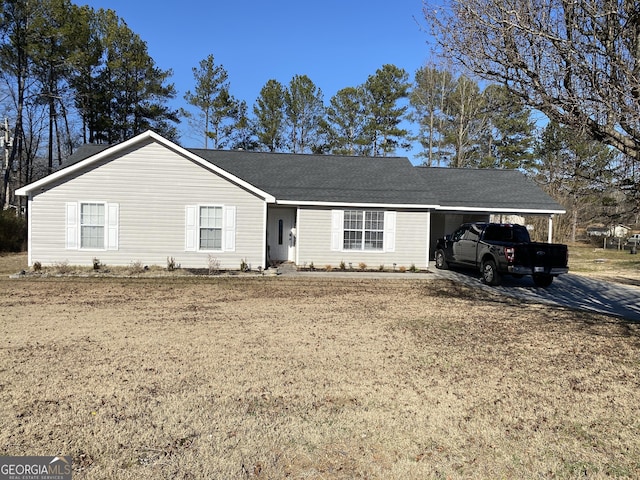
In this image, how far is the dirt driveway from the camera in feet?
35.4

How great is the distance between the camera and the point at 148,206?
1527 cm

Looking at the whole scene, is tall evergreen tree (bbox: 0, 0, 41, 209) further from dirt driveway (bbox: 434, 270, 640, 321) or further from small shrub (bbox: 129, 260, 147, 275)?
dirt driveway (bbox: 434, 270, 640, 321)

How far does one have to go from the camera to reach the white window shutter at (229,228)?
613 inches

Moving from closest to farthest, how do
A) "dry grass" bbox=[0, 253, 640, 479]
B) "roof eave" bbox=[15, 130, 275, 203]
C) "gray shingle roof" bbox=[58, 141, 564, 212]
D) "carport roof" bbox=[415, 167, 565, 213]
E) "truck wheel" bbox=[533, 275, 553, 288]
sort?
"dry grass" bbox=[0, 253, 640, 479] < "truck wheel" bbox=[533, 275, 553, 288] < "roof eave" bbox=[15, 130, 275, 203] < "gray shingle roof" bbox=[58, 141, 564, 212] < "carport roof" bbox=[415, 167, 565, 213]

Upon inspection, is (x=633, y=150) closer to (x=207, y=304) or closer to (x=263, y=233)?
(x=207, y=304)

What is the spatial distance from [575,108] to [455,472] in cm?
574

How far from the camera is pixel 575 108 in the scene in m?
6.79

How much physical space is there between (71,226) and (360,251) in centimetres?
994

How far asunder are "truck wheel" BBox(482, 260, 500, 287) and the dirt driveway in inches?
8.3

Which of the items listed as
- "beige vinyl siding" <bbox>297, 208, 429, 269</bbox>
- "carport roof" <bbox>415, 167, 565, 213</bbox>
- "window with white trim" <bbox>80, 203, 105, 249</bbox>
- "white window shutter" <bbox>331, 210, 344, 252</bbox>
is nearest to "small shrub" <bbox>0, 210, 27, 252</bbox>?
"window with white trim" <bbox>80, 203, 105, 249</bbox>

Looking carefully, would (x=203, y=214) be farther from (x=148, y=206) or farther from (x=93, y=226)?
(x=93, y=226)

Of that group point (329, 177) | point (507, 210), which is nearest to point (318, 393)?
point (329, 177)

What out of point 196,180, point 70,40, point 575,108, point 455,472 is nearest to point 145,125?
point 70,40

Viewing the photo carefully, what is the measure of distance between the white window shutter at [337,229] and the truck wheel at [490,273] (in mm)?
5133
